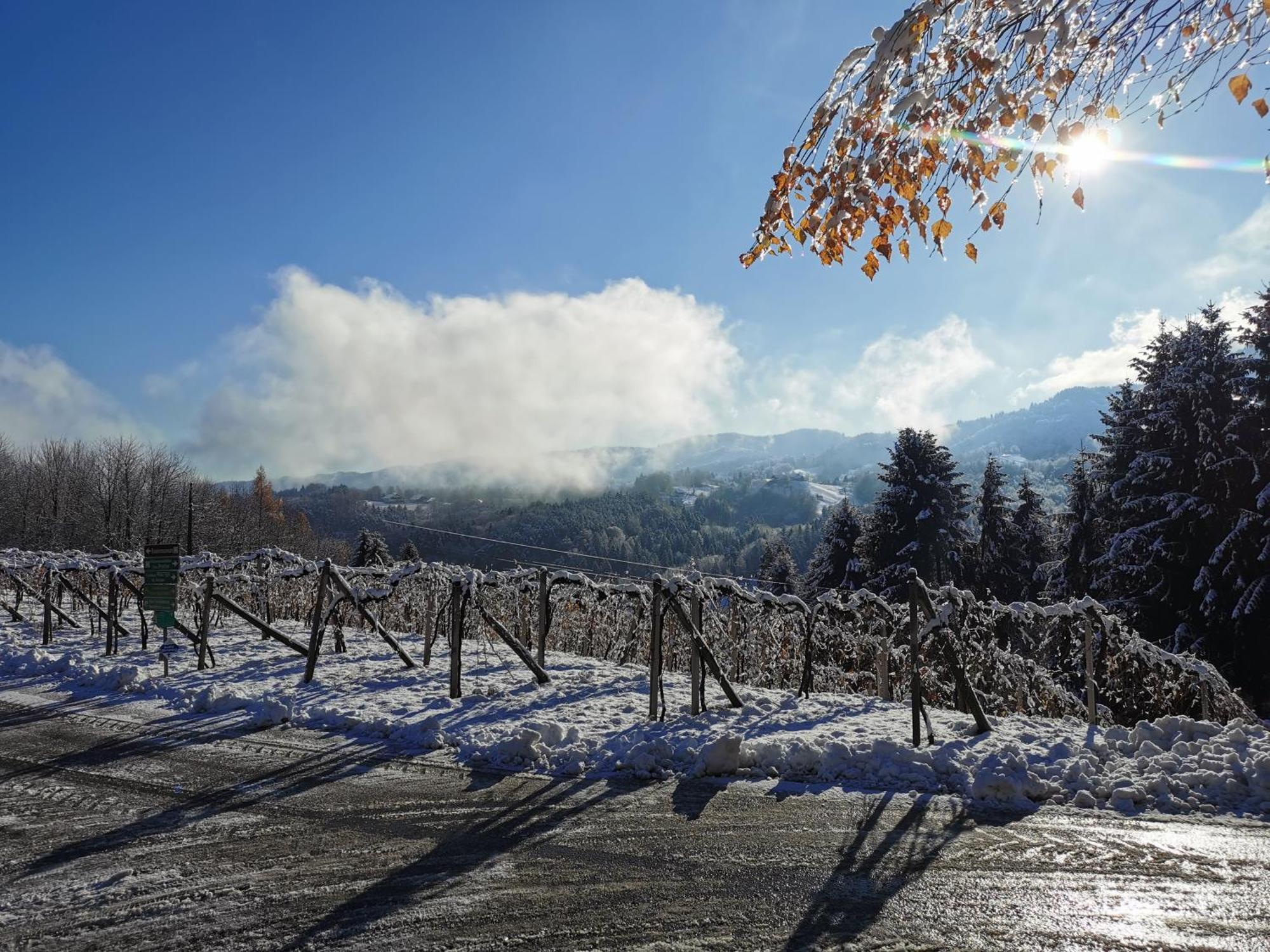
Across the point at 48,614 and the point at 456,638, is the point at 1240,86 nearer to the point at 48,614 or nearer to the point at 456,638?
the point at 456,638

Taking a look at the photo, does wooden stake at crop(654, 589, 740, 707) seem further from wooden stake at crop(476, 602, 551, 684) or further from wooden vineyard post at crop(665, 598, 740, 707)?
wooden stake at crop(476, 602, 551, 684)

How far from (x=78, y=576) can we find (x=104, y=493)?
128 ft

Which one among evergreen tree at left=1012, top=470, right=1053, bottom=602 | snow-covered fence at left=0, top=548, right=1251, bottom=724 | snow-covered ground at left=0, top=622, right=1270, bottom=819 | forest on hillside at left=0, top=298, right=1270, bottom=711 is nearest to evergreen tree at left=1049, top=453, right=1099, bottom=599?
forest on hillside at left=0, top=298, right=1270, bottom=711

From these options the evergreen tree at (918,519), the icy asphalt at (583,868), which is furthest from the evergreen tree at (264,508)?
the icy asphalt at (583,868)

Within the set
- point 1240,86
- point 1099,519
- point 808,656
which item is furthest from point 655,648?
point 1099,519

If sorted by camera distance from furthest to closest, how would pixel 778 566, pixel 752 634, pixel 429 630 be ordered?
pixel 778 566 < pixel 752 634 < pixel 429 630

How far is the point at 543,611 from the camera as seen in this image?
11.0 meters

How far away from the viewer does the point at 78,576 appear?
19703 mm

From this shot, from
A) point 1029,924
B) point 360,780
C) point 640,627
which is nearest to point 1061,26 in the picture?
point 1029,924

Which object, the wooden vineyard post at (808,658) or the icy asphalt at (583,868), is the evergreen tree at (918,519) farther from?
the icy asphalt at (583,868)

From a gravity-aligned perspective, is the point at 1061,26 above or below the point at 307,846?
above

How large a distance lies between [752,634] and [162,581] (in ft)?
31.9

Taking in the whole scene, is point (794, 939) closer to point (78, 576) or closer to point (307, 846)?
point (307, 846)

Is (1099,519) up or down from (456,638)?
up
